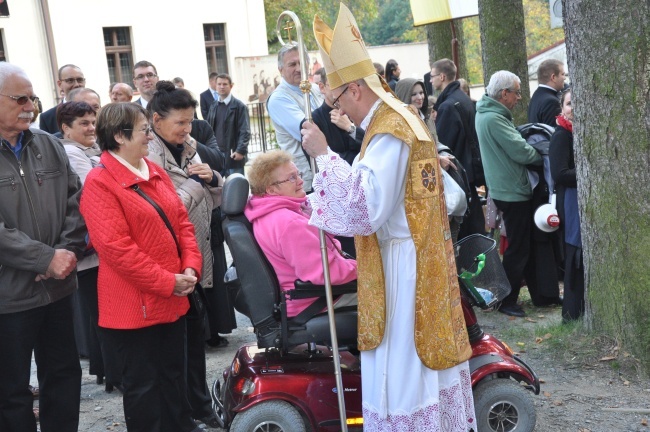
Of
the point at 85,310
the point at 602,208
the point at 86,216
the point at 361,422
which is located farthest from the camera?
the point at 85,310

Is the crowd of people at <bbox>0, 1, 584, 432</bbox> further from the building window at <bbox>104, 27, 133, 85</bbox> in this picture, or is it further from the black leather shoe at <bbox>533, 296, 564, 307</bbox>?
the building window at <bbox>104, 27, 133, 85</bbox>

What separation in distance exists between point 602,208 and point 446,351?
7.00 ft

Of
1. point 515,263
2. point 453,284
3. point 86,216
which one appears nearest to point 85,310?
point 86,216

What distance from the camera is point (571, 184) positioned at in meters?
5.96

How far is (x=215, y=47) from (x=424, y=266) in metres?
22.4

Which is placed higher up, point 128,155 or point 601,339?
point 128,155

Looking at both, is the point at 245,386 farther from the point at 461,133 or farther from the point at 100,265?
the point at 461,133

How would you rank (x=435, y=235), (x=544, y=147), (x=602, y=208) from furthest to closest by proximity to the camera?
(x=544, y=147)
(x=602, y=208)
(x=435, y=235)

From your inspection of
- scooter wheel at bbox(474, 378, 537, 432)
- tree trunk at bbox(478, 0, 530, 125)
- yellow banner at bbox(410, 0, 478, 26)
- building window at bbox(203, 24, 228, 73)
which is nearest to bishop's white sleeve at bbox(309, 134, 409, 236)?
scooter wheel at bbox(474, 378, 537, 432)

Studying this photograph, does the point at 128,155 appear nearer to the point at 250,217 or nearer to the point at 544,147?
the point at 250,217

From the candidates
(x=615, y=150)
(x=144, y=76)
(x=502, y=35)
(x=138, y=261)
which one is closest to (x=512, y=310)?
(x=615, y=150)

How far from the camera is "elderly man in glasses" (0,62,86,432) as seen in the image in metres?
3.86

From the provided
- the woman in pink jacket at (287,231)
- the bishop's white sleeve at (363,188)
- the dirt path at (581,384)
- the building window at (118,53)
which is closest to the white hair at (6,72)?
the woman in pink jacket at (287,231)

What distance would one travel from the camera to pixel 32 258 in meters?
3.82
